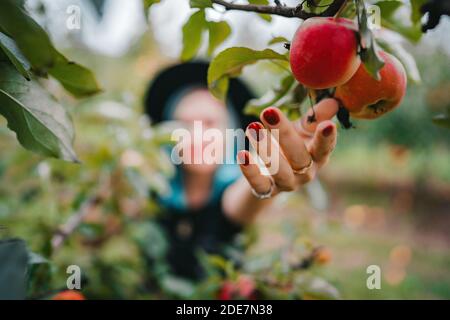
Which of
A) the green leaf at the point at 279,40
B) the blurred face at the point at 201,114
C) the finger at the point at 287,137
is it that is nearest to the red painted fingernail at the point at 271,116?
the finger at the point at 287,137

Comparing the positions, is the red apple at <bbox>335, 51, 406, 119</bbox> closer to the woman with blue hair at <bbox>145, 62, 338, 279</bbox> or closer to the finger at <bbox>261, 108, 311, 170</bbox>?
the finger at <bbox>261, 108, 311, 170</bbox>

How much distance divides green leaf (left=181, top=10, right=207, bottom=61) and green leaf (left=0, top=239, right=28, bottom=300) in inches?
11.8

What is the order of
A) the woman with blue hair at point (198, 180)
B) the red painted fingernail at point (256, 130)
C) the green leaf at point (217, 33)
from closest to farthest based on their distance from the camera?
1. the red painted fingernail at point (256, 130)
2. the green leaf at point (217, 33)
3. the woman with blue hair at point (198, 180)

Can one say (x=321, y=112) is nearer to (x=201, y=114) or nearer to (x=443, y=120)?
(x=443, y=120)

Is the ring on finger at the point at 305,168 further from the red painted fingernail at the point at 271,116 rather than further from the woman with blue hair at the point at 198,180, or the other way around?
the woman with blue hair at the point at 198,180

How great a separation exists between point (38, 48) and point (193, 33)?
249mm

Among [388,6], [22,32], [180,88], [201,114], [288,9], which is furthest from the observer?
[180,88]

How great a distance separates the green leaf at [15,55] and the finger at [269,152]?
20 centimetres

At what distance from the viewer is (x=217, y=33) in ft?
1.77

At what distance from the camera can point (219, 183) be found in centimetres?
146

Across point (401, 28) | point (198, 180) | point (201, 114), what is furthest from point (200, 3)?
point (198, 180)

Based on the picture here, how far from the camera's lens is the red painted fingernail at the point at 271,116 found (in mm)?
397

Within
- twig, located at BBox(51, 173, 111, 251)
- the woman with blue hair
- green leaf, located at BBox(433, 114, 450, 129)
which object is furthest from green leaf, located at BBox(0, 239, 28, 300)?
the woman with blue hair
